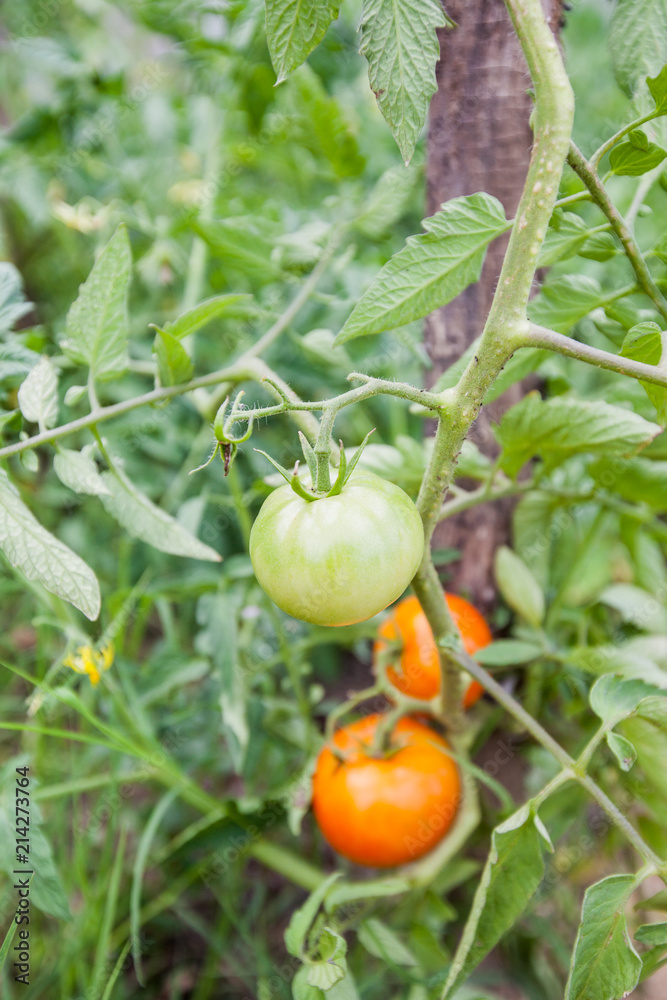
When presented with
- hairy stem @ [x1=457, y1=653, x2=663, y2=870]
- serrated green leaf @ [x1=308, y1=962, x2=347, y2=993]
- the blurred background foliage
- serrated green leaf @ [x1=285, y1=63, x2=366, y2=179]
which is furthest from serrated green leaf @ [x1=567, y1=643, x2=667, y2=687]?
serrated green leaf @ [x1=285, y1=63, x2=366, y2=179]

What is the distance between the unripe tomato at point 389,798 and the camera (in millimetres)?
751

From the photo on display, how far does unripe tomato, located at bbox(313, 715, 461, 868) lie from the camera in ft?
2.46

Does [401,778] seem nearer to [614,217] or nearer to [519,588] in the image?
[519,588]

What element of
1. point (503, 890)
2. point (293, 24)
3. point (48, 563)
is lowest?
point (503, 890)

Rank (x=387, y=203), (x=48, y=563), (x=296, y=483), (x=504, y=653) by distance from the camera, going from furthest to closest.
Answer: (x=387, y=203) → (x=504, y=653) → (x=48, y=563) → (x=296, y=483)

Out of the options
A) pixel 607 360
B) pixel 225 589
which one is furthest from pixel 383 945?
pixel 607 360

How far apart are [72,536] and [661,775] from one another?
38.7 inches

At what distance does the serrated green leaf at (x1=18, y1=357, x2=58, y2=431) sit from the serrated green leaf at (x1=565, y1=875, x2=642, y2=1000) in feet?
1.88

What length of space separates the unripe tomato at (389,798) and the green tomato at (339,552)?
0.39m

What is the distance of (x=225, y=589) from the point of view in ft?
2.72

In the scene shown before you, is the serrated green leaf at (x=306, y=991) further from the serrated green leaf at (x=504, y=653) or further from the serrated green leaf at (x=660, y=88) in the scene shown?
the serrated green leaf at (x=660, y=88)

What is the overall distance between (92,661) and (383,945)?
0.42m

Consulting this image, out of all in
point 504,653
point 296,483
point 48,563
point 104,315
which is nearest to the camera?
point 296,483

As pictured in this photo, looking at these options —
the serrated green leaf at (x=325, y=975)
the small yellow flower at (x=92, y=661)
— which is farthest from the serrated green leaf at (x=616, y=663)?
the small yellow flower at (x=92, y=661)
